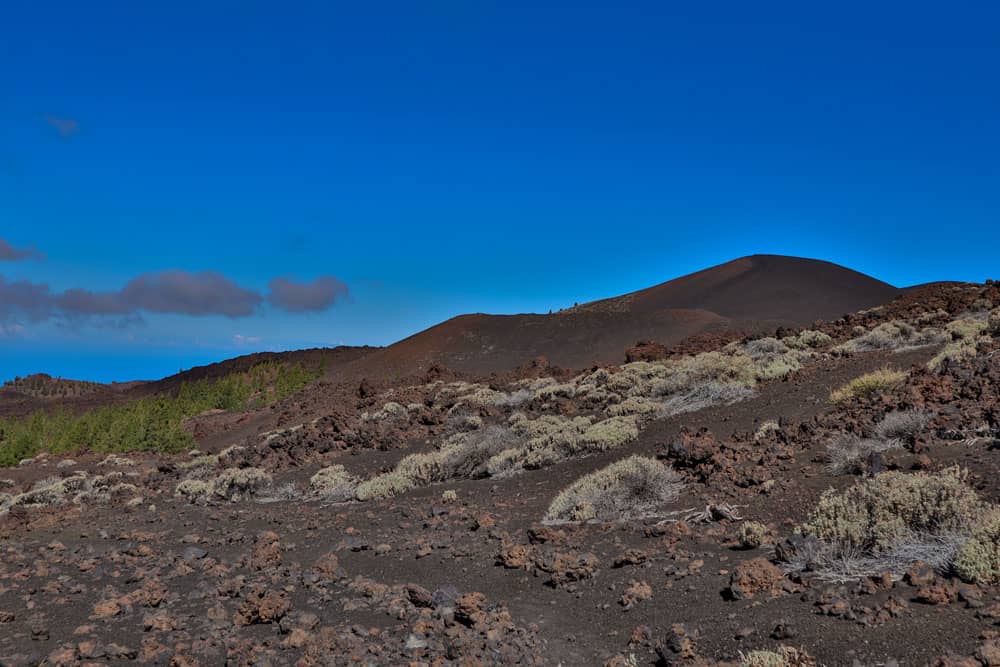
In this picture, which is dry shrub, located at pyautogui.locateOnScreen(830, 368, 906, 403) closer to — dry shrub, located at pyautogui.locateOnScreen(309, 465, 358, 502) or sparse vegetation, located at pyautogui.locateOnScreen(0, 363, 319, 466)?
dry shrub, located at pyautogui.locateOnScreen(309, 465, 358, 502)

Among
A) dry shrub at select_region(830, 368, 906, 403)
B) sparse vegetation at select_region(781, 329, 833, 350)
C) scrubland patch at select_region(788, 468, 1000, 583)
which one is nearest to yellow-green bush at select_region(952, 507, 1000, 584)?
scrubland patch at select_region(788, 468, 1000, 583)

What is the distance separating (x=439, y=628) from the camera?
556 cm

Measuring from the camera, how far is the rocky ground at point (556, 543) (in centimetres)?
Result: 499

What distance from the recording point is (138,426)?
84.5 feet

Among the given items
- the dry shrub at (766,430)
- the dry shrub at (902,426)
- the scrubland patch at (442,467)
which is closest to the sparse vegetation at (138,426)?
the scrubland patch at (442,467)

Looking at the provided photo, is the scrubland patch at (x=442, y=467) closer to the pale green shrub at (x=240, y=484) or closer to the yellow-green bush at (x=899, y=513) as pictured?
the pale green shrub at (x=240, y=484)

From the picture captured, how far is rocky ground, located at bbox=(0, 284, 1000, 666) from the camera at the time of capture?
499cm

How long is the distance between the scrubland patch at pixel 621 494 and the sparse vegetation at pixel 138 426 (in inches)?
744

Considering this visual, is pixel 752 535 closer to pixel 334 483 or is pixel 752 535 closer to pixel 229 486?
pixel 334 483

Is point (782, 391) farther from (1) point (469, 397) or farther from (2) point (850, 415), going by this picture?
(1) point (469, 397)

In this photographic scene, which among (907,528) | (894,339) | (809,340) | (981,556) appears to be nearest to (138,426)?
(809,340)

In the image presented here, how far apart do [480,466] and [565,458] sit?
1.60 m

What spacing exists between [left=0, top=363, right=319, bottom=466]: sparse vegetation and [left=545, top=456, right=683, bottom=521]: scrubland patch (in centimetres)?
1890

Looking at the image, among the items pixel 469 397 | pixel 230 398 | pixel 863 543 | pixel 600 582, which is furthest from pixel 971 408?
pixel 230 398
